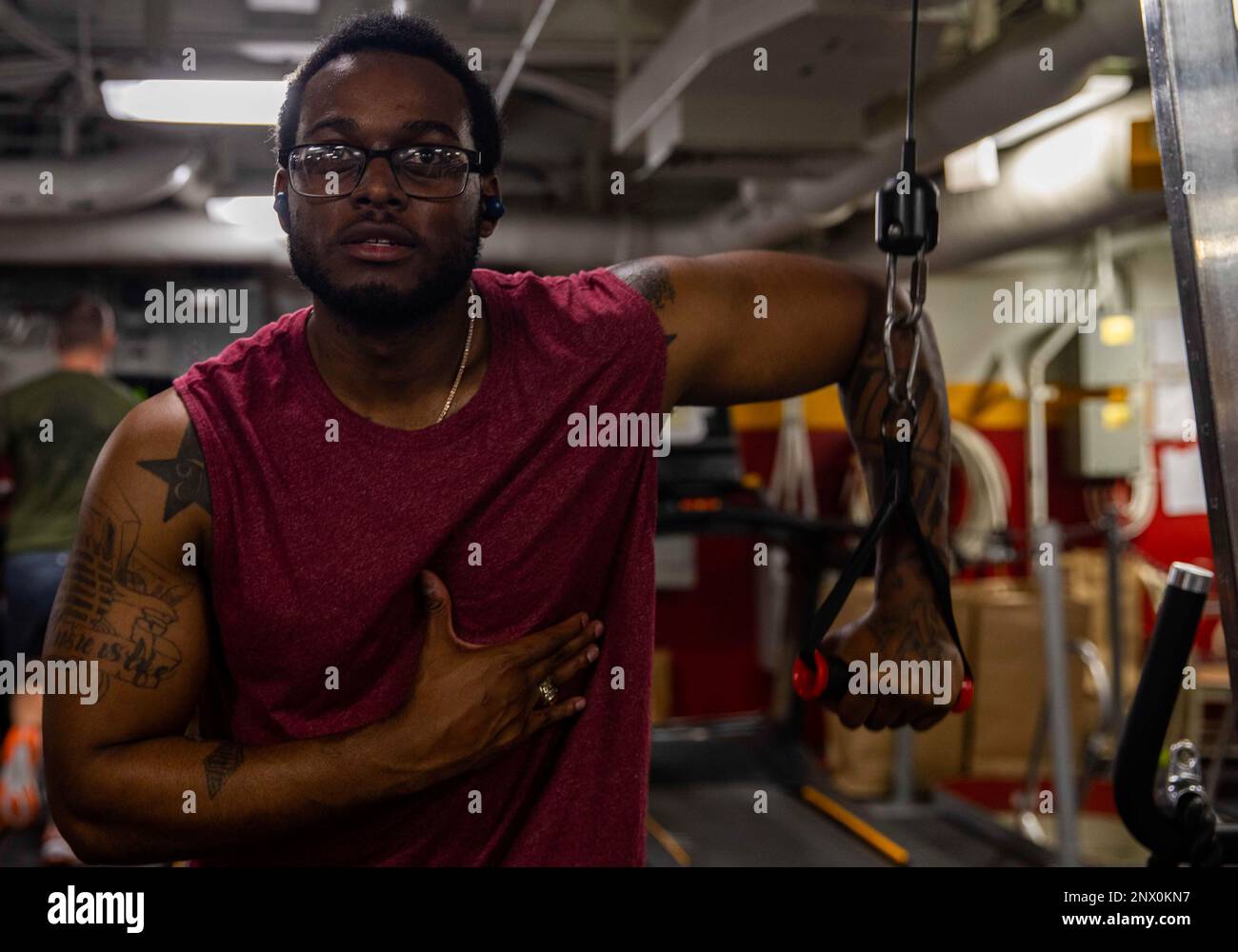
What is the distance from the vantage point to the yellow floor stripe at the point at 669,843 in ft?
13.3

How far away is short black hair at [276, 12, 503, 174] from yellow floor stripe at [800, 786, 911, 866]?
3.08 m

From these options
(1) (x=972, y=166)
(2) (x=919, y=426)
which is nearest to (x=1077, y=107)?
(1) (x=972, y=166)

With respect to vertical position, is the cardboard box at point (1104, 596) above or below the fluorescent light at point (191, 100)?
below

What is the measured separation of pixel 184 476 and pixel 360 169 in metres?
0.38

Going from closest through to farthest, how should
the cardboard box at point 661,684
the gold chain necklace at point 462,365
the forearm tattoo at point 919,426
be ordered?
1. the gold chain necklace at point 462,365
2. the forearm tattoo at point 919,426
3. the cardboard box at point 661,684

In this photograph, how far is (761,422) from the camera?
703 centimetres

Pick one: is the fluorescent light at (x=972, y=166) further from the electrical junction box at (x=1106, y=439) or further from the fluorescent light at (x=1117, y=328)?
the electrical junction box at (x=1106, y=439)

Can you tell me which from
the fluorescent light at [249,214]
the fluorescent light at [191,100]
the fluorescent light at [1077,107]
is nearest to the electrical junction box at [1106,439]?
the fluorescent light at [1077,107]

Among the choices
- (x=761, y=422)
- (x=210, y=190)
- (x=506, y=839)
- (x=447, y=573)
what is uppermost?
(x=210, y=190)

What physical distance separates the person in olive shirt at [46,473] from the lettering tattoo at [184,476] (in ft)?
9.74

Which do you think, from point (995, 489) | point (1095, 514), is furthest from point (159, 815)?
point (1095, 514)
